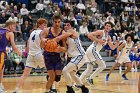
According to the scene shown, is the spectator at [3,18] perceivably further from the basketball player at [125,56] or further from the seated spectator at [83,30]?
the basketball player at [125,56]

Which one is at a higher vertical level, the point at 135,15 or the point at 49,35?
the point at 49,35

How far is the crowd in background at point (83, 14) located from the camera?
20.4 metres

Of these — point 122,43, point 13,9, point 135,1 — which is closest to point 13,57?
point 13,9

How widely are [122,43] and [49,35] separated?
239 inches

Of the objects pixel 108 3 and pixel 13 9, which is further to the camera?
pixel 108 3

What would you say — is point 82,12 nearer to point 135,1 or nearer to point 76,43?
point 135,1

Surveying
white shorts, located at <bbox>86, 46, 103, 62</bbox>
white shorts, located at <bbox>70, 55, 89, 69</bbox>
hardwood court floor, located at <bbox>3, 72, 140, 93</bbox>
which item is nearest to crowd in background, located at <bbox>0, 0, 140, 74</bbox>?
hardwood court floor, located at <bbox>3, 72, 140, 93</bbox>

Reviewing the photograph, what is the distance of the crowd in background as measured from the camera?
20422 millimetres

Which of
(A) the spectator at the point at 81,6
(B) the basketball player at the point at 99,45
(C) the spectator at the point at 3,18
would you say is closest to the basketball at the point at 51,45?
(B) the basketball player at the point at 99,45

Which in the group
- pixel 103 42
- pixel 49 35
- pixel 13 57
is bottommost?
pixel 13 57

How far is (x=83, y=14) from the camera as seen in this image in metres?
23.9

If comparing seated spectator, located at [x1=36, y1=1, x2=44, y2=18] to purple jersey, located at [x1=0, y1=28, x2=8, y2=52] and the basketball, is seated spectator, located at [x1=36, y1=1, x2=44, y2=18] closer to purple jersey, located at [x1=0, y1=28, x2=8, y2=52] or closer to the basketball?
purple jersey, located at [x1=0, y1=28, x2=8, y2=52]

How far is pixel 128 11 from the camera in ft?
88.3

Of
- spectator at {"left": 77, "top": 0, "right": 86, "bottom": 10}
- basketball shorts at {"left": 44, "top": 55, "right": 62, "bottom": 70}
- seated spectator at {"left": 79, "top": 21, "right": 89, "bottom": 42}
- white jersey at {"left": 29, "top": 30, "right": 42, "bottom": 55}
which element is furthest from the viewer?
spectator at {"left": 77, "top": 0, "right": 86, "bottom": 10}
